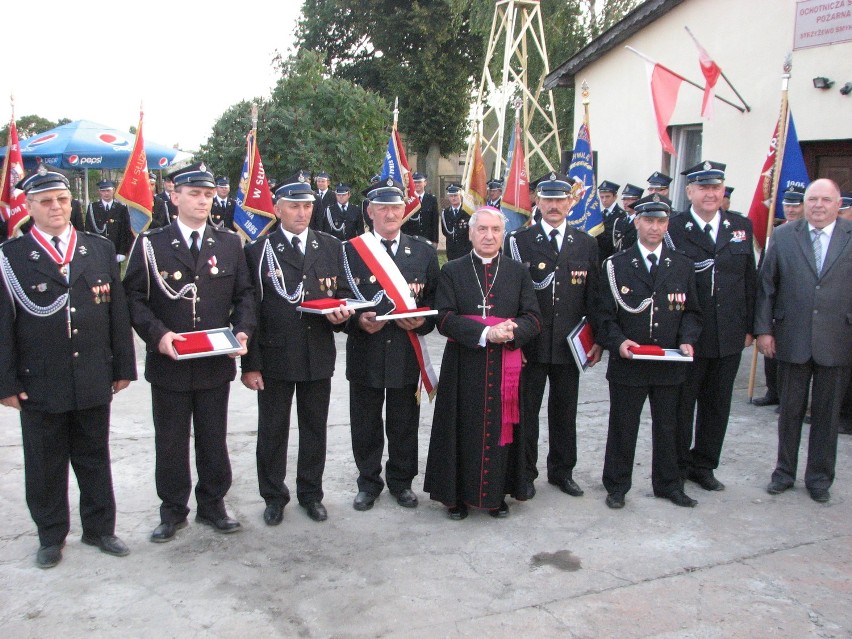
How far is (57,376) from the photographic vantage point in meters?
3.94

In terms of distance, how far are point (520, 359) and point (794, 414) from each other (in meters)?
1.95

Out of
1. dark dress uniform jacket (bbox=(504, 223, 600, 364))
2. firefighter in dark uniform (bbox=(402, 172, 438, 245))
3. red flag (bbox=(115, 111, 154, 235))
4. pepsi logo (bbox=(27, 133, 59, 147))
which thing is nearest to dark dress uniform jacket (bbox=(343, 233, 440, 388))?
dark dress uniform jacket (bbox=(504, 223, 600, 364))

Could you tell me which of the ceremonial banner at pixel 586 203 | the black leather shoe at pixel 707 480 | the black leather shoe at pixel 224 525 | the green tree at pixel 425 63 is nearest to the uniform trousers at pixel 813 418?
the black leather shoe at pixel 707 480

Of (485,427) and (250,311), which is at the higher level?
(250,311)

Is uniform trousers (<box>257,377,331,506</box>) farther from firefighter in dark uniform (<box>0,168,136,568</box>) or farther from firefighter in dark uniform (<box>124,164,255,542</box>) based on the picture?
firefighter in dark uniform (<box>0,168,136,568</box>)

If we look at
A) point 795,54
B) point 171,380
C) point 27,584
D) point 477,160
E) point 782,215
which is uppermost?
point 795,54

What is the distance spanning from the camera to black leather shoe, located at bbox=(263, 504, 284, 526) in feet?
15.1

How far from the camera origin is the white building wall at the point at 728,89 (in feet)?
29.6

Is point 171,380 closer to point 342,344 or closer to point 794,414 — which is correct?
point 794,414

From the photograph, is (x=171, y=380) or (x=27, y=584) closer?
(x=27, y=584)

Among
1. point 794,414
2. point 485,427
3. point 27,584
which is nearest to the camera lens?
point 27,584

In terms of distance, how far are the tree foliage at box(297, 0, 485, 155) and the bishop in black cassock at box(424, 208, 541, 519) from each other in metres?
21.8

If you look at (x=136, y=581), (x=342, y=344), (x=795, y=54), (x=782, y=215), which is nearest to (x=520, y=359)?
(x=136, y=581)

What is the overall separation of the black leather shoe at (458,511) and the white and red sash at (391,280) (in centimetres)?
71
